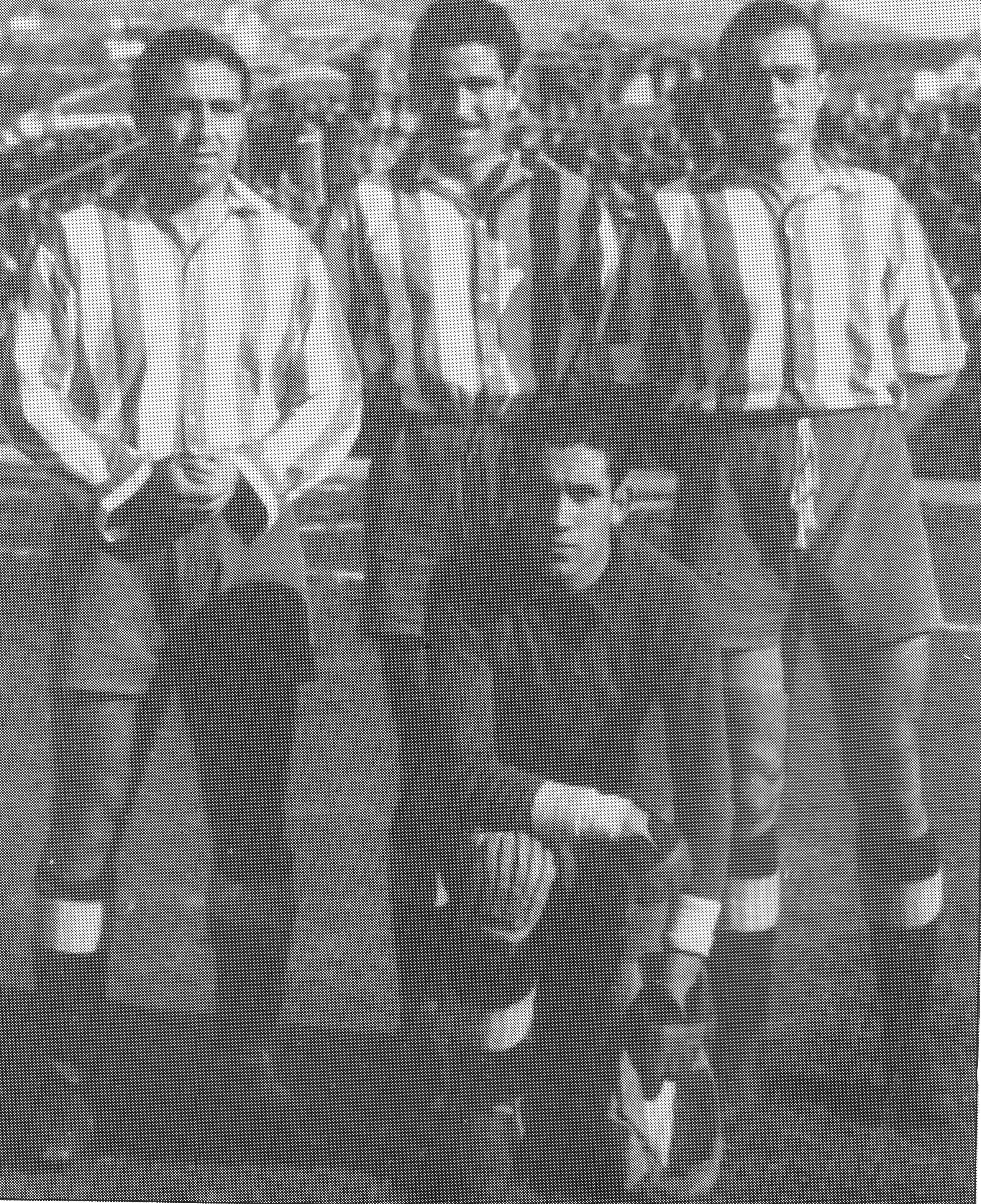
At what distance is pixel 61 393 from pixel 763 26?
1477mm

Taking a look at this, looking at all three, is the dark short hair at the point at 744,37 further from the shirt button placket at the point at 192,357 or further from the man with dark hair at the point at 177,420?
the shirt button placket at the point at 192,357

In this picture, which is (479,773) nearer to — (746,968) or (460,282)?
(746,968)

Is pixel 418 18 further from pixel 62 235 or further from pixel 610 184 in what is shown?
pixel 62 235

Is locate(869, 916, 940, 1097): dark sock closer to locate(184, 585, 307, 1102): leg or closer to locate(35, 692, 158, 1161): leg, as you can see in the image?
locate(184, 585, 307, 1102): leg

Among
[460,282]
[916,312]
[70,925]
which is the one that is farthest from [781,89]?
[70,925]

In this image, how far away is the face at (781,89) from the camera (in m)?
3.82

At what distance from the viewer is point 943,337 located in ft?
12.7

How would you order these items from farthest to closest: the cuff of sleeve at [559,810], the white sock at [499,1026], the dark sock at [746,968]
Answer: the dark sock at [746,968] → the white sock at [499,1026] → the cuff of sleeve at [559,810]

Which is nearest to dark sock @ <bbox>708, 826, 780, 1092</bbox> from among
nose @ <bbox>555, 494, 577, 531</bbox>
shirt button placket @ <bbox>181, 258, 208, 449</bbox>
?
nose @ <bbox>555, 494, 577, 531</bbox>

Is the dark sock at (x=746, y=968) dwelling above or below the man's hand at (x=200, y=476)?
below

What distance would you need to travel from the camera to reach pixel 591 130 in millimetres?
3957

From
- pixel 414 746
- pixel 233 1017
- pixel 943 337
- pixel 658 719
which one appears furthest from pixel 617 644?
pixel 233 1017

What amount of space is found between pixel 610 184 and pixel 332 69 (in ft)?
1.93

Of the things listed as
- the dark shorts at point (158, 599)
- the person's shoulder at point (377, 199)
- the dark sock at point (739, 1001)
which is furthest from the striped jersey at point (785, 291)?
the dark sock at point (739, 1001)
